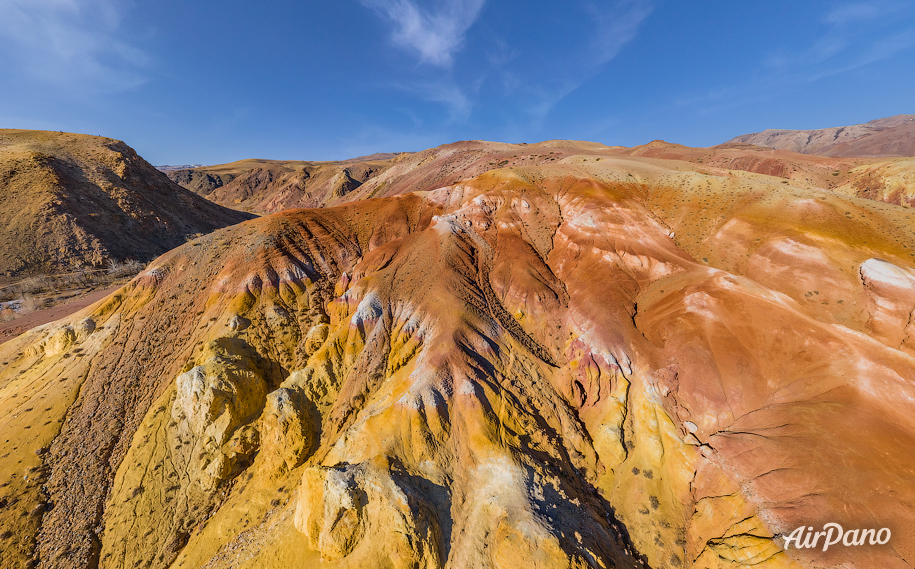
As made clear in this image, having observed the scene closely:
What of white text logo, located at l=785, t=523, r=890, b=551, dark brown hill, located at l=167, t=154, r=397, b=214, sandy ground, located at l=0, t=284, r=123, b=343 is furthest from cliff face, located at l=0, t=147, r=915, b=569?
dark brown hill, located at l=167, t=154, r=397, b=214

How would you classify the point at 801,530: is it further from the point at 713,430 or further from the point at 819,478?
the point at 713,430

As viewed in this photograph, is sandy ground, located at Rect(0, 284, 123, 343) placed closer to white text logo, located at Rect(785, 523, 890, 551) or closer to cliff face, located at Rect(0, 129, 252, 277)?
cliff face, located at Rect(0, 129, 252, 277)

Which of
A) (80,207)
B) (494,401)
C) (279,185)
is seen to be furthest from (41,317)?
(279,185)

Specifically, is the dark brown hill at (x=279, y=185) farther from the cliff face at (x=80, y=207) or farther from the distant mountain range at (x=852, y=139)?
the distant mountain range at (x=852, y=139)

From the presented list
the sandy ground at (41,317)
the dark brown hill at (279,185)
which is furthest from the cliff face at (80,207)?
the dark brown hill at (279,185)

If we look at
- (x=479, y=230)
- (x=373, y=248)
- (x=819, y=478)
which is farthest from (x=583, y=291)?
(x=373, y=248)

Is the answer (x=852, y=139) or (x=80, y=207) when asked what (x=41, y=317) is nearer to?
Answer: (x=80, y=207)
